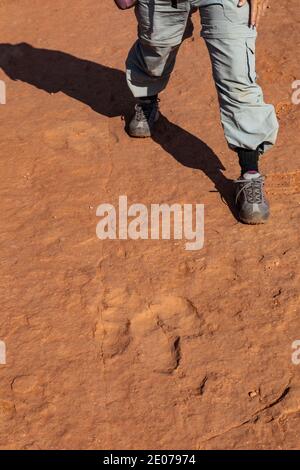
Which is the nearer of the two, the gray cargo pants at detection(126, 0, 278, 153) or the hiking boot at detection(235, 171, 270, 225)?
the gray cargo pants at detection(126, 0, 278, 153)

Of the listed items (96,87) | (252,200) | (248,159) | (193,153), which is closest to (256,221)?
(252,200)

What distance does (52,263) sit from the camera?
3320mm

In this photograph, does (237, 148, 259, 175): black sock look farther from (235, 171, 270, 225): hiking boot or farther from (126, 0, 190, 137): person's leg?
(126, 0, 190, 137): person's leg

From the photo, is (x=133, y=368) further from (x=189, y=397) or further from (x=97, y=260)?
(x=97, y=260)

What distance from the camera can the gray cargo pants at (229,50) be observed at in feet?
10.7

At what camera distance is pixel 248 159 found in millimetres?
3518

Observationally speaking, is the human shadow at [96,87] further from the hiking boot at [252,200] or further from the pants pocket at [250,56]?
the pants pocket at [250,56]

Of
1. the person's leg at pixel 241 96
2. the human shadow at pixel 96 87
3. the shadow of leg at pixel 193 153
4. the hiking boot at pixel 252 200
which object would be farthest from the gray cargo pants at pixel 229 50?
the human shadow at pixel 96 87

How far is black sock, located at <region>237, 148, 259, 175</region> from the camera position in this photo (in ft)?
11.5

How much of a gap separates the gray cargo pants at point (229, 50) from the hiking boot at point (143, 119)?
17.6 inches

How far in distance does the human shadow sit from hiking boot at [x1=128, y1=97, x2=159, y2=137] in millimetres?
75

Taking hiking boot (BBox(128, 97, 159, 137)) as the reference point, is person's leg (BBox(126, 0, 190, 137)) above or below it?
above

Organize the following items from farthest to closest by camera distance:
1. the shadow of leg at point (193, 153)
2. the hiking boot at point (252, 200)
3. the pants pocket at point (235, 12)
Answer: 1. the shadow of leg at point (193, 153)
2. the hiking boot at point (252, 200)
3. the pants pocket at point (235, 12)

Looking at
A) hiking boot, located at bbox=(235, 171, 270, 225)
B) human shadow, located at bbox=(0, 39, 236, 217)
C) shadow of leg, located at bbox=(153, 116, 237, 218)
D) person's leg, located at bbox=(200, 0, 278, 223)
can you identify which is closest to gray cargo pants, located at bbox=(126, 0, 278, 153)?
person's leg, located at bbox=(200, 0, 278, 223)
